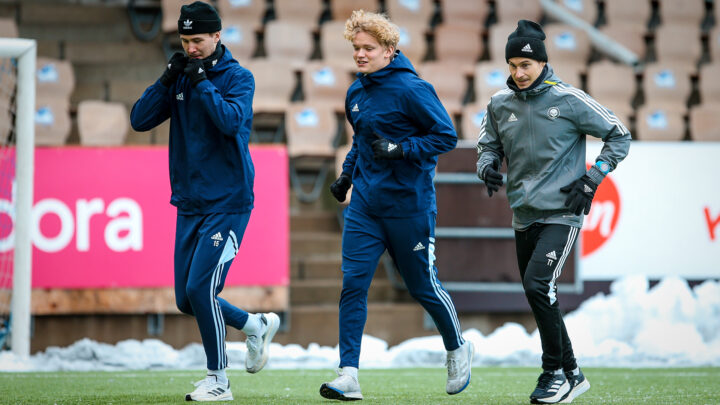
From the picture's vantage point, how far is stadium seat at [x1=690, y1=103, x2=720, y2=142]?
10656 millimetres

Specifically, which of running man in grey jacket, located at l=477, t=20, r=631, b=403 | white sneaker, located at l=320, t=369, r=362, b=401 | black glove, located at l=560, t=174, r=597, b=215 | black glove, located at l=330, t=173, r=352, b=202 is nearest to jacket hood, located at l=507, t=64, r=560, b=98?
running man in grey jacket, located at l=477, t=20, r=631, b=403

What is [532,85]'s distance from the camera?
4961 millimetres

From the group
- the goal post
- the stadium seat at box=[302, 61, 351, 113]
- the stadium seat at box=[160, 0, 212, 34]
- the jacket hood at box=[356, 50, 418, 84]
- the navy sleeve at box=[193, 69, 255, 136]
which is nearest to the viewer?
the navy sleeve at box=[193, 69, 255, 136]

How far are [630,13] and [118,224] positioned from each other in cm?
757

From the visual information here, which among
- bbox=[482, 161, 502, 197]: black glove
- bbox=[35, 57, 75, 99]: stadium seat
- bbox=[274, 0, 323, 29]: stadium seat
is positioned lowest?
bbox=[482, 161, 502, 197]: black glove

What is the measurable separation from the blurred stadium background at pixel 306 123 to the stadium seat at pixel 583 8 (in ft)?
0.07

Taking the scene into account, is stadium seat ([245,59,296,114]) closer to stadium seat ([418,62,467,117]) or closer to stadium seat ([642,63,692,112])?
stadium seat ([418,62,467,117])

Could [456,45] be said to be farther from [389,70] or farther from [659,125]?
[389,70]

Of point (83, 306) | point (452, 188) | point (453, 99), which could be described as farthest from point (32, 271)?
point (453, 99)

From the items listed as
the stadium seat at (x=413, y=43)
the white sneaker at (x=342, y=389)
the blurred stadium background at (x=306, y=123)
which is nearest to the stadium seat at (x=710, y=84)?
the blurred stadium background at (x=306, y=123)

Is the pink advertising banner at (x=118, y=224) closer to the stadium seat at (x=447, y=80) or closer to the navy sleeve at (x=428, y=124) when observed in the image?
the stadium seat at (x=447, y=80)

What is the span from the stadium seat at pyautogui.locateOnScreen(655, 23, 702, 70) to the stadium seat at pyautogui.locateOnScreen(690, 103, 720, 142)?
1368 mm

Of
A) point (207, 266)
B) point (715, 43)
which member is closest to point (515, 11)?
point (715, 43)

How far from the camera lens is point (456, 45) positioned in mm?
11906
